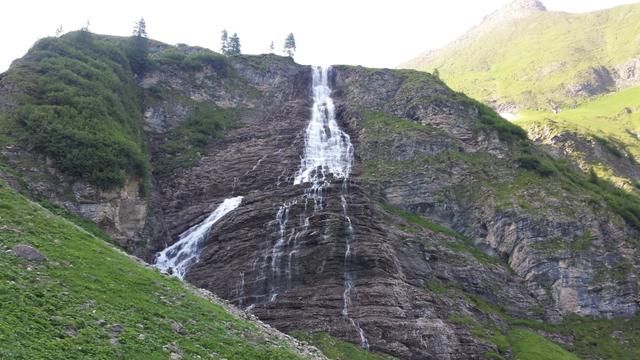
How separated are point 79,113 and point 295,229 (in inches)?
1179

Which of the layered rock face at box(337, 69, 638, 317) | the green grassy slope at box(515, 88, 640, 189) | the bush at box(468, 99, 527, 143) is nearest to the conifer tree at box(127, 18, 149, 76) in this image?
the layered rock face at box(337, 69, 638, 317)

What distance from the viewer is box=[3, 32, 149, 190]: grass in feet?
197

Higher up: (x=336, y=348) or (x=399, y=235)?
(x=399, y=235)

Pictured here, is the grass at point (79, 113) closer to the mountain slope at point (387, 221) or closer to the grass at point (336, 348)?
the mountain slope at point (387, 221)

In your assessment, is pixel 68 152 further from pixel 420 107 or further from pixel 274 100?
pixel 420 107

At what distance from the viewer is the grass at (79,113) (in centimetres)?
6019

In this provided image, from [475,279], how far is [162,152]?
156 feet

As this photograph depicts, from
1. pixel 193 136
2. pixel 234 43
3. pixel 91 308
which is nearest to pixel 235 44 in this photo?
pixel 234 43

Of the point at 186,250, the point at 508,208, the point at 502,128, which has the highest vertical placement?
the point at 502,128

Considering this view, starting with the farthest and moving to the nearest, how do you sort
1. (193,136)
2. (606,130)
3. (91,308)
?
(606,130)
(193,136)
(91,308)

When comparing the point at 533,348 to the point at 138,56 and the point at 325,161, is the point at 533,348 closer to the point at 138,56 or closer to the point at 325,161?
the point at 325,161

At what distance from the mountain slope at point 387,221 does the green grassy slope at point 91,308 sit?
14575 mm

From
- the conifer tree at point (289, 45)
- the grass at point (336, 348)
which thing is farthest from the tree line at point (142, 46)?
the grass at point (336, 348)

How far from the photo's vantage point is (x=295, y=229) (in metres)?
60.5
